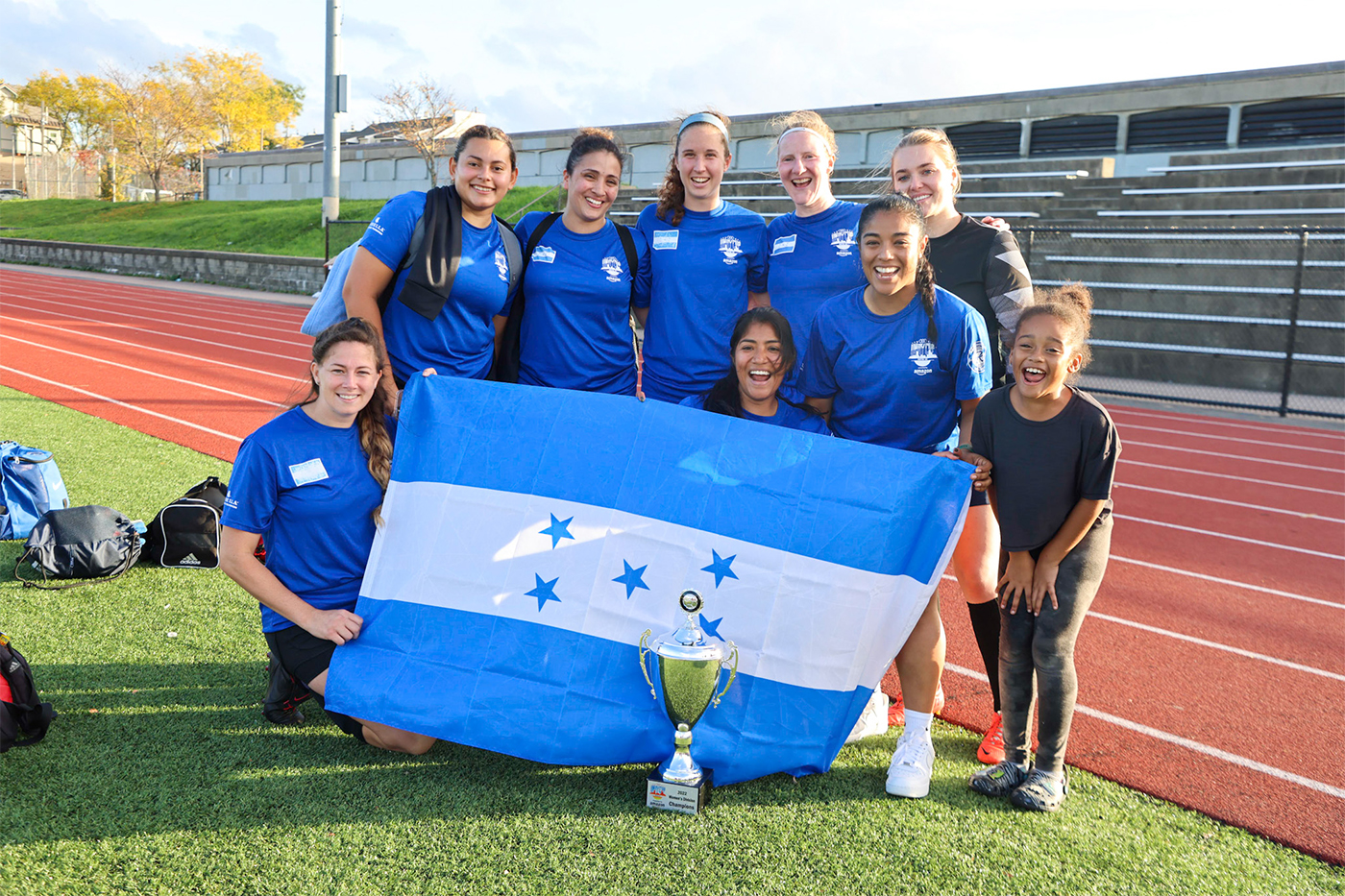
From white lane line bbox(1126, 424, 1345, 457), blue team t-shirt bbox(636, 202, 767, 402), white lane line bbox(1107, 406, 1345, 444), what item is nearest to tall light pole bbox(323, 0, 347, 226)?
white lane line bbox(1107, 406, 1345, 444)

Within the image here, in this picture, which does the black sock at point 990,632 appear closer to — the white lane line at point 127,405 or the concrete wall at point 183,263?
the white lane line at point 127,405

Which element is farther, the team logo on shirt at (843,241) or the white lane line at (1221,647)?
the white lane line at (1221,647)

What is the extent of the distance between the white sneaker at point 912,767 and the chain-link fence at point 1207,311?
11830mm

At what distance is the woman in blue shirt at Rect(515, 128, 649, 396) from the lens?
3799 mm

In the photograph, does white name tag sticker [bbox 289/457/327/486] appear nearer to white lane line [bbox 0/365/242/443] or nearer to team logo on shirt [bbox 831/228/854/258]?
team logo on shirt [bbox 831/228/854/258]

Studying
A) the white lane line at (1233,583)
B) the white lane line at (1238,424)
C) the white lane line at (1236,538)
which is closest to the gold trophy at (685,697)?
the white lane line at (1233,583)

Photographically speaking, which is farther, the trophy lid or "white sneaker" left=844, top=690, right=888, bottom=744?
"white sneaker" left=844, top=690, right=888, bottom=744

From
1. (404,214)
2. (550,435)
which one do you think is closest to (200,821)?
(550,435)

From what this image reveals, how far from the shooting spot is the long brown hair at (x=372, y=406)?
3279 mm

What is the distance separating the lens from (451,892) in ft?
8.56

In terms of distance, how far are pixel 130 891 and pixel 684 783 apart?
1544 millimetres

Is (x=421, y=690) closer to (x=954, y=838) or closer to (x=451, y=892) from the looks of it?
(x=451, y=892)

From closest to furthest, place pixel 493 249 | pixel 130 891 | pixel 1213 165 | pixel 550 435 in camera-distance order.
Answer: pixel 130 891
pixel 550 435
pixel 493 249
pixel 1213 165

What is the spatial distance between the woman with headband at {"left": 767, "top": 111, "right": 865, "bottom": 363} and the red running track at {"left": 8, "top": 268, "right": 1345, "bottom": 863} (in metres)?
1.80
